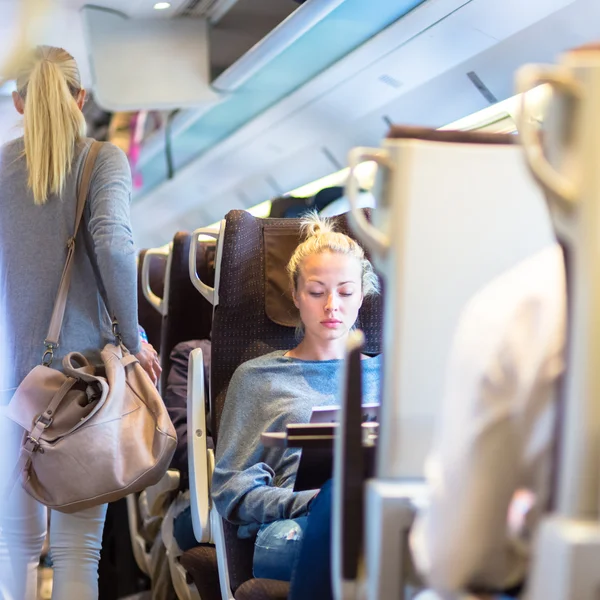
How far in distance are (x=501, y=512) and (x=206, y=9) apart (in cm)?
549

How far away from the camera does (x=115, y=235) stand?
9.61ft

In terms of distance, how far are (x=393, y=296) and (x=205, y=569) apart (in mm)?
1921

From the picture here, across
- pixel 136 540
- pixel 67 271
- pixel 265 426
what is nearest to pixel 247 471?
pixel 265 426

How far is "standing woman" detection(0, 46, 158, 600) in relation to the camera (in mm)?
2984

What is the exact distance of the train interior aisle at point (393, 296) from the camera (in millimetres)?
1335

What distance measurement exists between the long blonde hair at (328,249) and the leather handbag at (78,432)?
61 cm

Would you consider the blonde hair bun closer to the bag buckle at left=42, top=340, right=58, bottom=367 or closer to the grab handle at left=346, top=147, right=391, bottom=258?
the bag buckle at left=42, top=340, right=58, bottom=367

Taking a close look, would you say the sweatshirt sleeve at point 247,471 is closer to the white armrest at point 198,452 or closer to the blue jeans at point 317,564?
the white armrest at point 198,452

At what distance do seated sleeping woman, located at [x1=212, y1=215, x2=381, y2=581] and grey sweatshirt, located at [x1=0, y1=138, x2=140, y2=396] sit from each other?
0.42m

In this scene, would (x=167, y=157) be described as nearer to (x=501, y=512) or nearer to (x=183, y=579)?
(x=183, y=579)

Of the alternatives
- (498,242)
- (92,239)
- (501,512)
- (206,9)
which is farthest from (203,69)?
(501,512)

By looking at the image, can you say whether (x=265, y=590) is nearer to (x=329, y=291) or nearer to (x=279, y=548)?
(x=279, y=548)

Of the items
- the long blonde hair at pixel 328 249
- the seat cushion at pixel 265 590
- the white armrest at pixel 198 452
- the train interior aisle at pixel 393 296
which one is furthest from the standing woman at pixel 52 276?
the seat cushion at pixel 265 590

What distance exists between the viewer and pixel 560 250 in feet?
4.49
